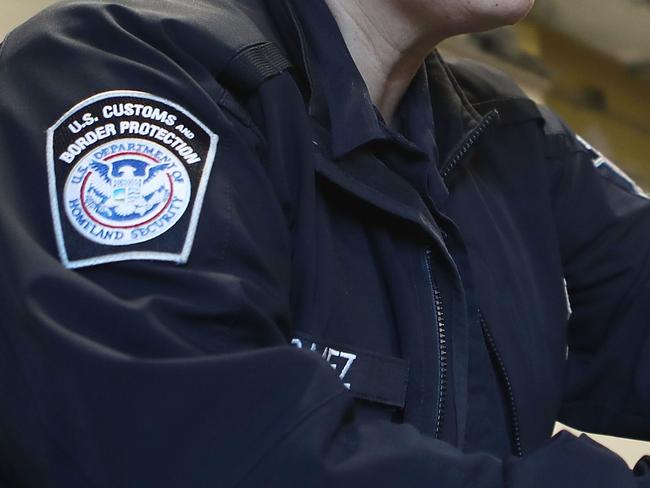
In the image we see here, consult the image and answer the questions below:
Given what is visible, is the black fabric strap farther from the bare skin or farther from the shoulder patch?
the shoulder patch

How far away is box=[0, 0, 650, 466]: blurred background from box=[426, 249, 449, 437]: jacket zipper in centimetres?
167

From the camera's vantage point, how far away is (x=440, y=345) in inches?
24.3

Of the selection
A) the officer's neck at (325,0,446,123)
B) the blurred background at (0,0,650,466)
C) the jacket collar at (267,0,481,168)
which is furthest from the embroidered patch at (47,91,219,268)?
the blurred background at (0,0,650,466)

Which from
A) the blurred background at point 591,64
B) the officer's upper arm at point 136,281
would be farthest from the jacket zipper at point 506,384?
the blurred background at point 591,64

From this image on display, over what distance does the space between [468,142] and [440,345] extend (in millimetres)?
231

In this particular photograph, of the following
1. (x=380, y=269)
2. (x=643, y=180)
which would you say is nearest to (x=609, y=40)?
(x=643, y=180)

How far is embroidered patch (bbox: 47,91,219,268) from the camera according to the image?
0.46 meters

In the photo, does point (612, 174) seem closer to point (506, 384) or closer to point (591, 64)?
point (506, 384)

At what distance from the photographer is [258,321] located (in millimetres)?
475

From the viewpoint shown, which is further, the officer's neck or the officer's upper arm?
the officer's neck

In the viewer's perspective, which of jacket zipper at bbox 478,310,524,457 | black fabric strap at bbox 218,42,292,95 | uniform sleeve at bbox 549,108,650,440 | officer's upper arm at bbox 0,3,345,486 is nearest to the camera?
officer's upper arm at bbox 0,3,345,486

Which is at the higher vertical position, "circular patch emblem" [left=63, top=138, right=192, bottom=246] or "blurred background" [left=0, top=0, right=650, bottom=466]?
"circular patch emblem" [left=63, top=138, right=192, bottom=246]

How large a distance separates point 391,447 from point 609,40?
233 centimetres

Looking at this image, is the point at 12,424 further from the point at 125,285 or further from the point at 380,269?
the point at 380,269
